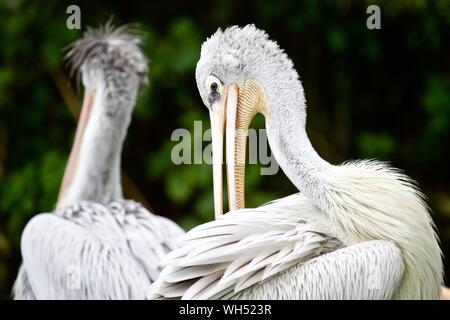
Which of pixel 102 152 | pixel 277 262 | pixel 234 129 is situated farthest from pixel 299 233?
pixel 102 152

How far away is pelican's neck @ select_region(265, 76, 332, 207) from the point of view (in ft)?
9.10

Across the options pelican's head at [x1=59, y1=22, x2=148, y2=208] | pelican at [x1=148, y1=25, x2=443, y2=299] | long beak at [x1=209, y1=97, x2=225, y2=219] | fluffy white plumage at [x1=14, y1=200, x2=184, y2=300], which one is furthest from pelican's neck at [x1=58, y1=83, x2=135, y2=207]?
pelican at [x1=148, y1=25, x2=443, y2=299]

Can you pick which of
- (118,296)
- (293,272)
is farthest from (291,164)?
(118,296)

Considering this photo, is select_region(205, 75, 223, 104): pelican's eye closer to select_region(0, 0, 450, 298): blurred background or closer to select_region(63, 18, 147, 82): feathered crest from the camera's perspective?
select_region(63, 18, 147, 82): feathered crest

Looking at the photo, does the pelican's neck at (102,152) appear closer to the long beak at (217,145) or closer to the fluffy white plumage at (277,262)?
the long beak at (217,145)

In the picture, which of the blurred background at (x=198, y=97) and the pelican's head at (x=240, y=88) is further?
the blurred background at (x=198, y=97)

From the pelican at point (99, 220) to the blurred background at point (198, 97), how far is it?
1.75 meters

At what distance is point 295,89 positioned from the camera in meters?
2.85

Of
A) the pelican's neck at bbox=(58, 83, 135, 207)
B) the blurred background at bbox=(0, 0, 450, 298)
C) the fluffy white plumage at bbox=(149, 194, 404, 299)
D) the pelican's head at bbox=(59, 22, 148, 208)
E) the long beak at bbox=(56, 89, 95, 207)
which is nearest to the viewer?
the fluffy white plumage at bbox=(149, 194, 404, 299)

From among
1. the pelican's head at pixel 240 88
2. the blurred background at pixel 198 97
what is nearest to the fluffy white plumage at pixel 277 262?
the pelican's head at pixel 240 88

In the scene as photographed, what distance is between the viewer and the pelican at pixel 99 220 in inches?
146

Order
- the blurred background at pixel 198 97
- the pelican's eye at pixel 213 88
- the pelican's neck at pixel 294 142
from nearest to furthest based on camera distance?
the pelican's neck at pixel 294 142 → the pelican's eye at pixel 213 88 → the blurred background at pixel 198 97

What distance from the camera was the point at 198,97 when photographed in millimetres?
6668

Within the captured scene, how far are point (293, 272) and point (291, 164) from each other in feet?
1.10
